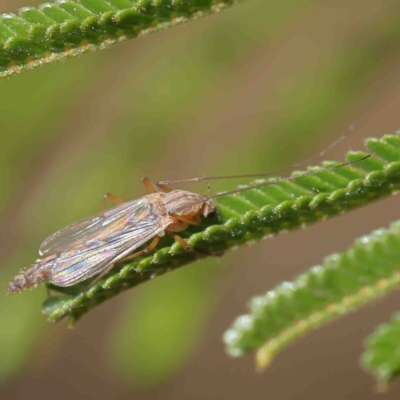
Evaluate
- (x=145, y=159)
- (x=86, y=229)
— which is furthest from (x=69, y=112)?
(x=86, y=229)

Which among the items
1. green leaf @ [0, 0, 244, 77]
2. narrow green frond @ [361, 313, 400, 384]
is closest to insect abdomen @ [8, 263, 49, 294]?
green leaf @ [0, 0, 244, 77]

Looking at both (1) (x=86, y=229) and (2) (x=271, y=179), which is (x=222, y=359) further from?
(2) (x=271, y=179)

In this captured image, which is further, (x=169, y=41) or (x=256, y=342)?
(x=169, y=41)

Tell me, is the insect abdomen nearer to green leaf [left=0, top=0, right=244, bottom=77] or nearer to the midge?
the midge

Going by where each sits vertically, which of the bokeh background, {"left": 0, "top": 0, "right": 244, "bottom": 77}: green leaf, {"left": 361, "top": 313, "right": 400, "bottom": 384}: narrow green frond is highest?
{"left": 0, "top": 0, "right": 244, "bottom": 77}: green leaf

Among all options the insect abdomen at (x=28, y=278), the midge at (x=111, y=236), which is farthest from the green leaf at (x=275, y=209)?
the insect abdomen at (x=28, y=278)

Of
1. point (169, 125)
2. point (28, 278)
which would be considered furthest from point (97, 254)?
point (169, 125)
